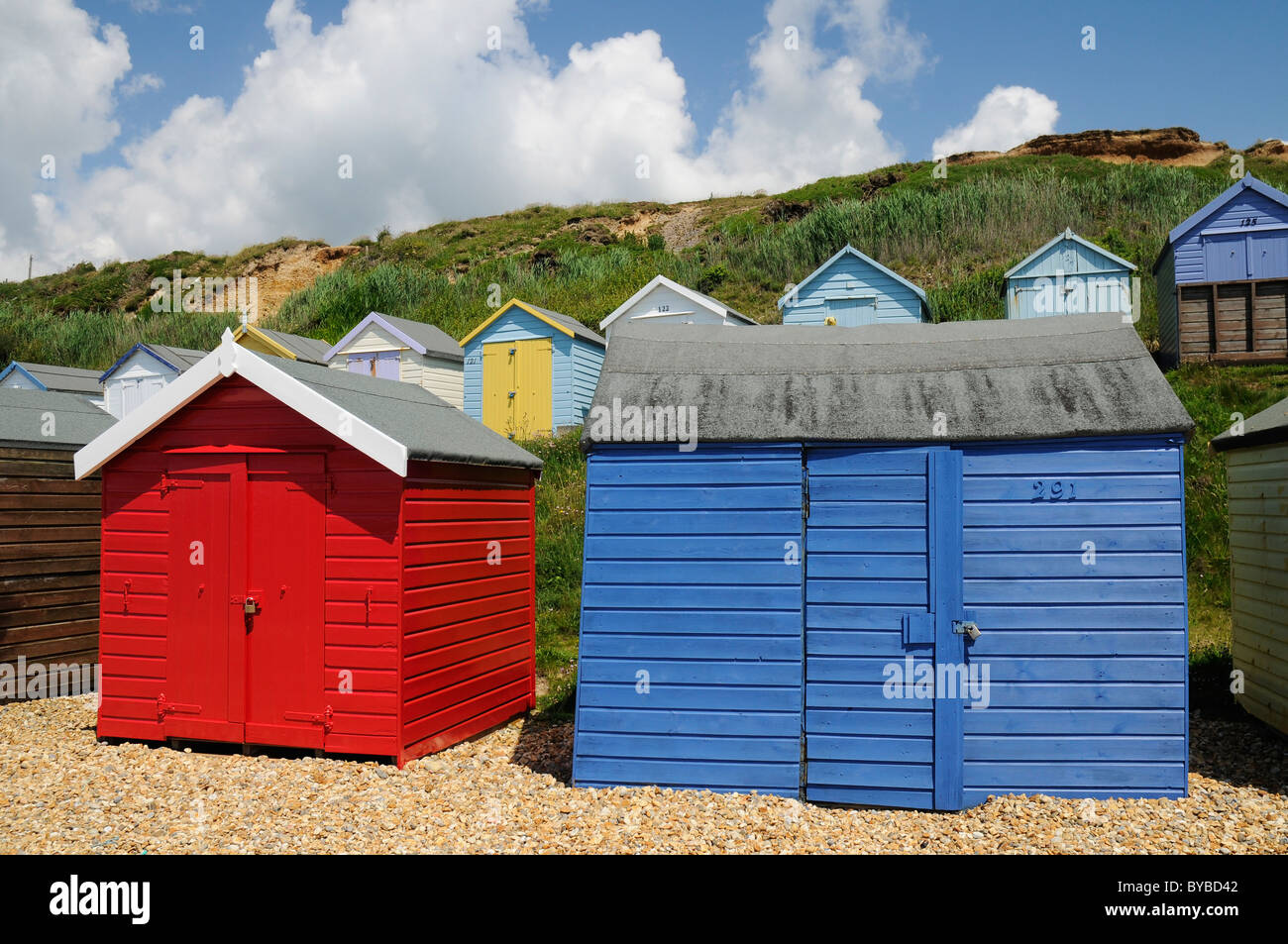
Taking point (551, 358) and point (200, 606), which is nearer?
point (200, 606)

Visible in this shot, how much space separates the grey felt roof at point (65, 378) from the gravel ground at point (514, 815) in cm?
2179

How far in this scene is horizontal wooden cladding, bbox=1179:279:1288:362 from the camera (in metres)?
18.9

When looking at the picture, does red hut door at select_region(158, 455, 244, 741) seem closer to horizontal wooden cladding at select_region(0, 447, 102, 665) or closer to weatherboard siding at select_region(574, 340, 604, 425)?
horizontal wooden cladding at select_region(0, 447, 102, 665)

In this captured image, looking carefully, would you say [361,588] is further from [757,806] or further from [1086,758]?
[1086,758]

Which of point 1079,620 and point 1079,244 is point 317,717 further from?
point 1079,244

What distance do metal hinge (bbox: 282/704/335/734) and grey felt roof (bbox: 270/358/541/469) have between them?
2440 millimetres

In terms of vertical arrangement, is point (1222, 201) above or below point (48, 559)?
above

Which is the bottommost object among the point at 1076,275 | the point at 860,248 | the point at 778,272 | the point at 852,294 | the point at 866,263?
the point at 852,294

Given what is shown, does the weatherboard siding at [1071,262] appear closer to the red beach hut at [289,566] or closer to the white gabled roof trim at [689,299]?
the white gabled roof trim at [689,299]

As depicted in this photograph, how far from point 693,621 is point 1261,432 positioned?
6077mm

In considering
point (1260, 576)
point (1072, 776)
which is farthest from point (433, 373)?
point (1072, 776)

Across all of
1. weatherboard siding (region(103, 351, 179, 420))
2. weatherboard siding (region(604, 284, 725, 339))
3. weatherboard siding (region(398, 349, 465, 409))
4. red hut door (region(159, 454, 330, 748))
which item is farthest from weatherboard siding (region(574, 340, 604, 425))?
red hut door (region(159, 454, 330, 748))

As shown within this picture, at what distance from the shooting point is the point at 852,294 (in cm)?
2339

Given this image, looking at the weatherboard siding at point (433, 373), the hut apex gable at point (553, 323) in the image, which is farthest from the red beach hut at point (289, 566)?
the weatherboard siding at point (433, 373)
